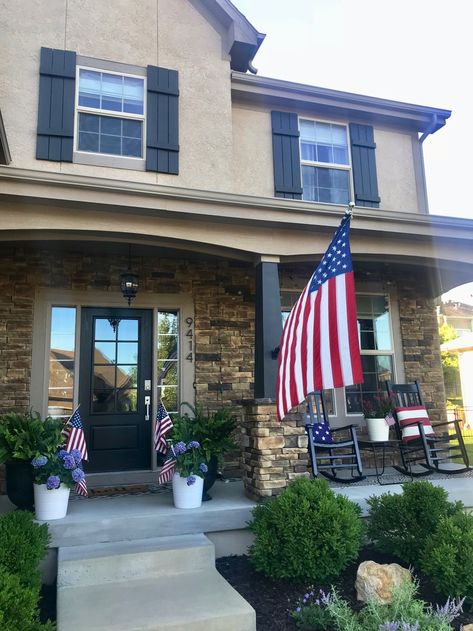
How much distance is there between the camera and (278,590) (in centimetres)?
327

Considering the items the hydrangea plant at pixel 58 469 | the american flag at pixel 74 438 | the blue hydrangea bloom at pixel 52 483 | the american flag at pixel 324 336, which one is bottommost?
the blue hydrangea bloom at pixel 52 483

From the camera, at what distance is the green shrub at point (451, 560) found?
290 centimetres

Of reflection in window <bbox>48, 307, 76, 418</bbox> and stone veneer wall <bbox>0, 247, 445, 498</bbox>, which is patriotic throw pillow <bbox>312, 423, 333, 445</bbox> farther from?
reflection in window <bbox>48, 307, 76, 418</bbox>

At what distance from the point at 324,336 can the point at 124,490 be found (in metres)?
2.81

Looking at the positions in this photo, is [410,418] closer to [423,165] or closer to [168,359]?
[168,359]

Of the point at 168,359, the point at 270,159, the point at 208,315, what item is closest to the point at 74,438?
the point at 168,359

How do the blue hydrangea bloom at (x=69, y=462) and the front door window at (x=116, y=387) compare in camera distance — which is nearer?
the blue hydrangea bloom at (x=69, y=462)

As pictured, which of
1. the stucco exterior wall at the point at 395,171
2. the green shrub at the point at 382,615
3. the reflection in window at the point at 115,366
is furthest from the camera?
the stucco exterior wall at the point at 395,171

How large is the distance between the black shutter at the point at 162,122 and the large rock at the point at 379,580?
4385 mm

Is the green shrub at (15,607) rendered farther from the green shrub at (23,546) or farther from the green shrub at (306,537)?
the green shrub at (306,537)

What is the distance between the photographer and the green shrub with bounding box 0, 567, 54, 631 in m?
2.20

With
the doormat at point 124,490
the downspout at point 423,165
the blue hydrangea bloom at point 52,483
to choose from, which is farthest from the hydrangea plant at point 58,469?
the downspout at point 423,165

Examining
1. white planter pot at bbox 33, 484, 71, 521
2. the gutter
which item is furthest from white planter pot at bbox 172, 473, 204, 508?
the gutter

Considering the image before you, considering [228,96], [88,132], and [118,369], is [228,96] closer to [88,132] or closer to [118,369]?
[88,132]
